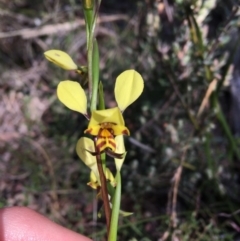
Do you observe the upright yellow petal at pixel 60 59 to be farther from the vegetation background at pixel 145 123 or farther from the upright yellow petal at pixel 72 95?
the vegetation background at pixel 145 123

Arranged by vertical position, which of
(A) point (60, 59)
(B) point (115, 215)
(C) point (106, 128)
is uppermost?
(A) point (60, 59)

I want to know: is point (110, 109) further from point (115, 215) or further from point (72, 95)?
point (115, 215)

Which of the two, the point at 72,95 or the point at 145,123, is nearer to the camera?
the point at 72,95

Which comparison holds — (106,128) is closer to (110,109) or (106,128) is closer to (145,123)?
(110,109)

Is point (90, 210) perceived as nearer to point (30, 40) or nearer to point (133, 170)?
point (133, 170)

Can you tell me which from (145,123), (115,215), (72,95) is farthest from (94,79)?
(145,123)

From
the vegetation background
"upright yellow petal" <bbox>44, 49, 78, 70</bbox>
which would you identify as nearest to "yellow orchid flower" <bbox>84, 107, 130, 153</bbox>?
"upright yellow petal" <bbox>44, 49, 78, 70</bbox>

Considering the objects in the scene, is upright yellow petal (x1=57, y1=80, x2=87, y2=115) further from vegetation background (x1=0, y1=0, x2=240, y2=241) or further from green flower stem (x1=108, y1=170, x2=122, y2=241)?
vegetation background (x1=0, y1=0, x2=240, y2=241)

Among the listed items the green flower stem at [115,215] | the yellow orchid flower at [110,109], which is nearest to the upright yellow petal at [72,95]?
the yellow orchid flower at [110,109]

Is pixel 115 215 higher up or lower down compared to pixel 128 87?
lower down
